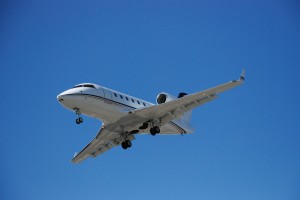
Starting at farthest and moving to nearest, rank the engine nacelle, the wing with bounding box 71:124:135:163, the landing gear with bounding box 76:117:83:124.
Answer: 1. the engine nacelle
2. the wing with bounding box 71:124:135:163
3. the landing gear with bounding box 76:117:83:124

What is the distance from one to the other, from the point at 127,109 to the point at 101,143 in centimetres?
521

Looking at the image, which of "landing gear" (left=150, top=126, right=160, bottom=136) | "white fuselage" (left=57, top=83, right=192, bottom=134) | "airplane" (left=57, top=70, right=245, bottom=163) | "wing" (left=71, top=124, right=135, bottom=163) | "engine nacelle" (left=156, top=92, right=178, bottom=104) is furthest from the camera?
"engine nacelle" (left=156, top=92, right=178, bottom=104)

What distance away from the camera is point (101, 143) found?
3816 centimetres

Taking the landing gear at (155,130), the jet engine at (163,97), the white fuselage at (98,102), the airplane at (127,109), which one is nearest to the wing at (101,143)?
the airplane at (127,109)

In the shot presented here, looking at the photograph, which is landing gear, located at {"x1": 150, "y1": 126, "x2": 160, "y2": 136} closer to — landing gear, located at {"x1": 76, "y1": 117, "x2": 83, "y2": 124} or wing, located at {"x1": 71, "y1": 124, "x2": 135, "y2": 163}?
wing, located at {"x1": 71, "y1": 124, "x2": 135, "y2": 163}

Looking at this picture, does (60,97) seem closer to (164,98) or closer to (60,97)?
(60,97)

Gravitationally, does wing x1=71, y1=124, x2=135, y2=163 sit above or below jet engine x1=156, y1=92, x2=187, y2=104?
below

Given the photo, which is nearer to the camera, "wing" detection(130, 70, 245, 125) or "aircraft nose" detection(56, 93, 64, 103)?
"aircraft nose" detection(56, 93, 64, 103)

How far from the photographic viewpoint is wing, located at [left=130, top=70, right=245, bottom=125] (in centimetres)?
3294

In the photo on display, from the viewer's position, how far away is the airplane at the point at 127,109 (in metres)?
32.2

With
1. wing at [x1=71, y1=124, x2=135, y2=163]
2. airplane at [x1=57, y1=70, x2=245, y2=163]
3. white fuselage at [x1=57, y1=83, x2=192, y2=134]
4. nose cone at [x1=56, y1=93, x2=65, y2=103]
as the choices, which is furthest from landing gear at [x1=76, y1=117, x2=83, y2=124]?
wing at [x1=71, y1=124, x2=135, y2=163]

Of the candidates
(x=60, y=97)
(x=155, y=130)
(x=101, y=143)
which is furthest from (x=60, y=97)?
(x=101, y=143)

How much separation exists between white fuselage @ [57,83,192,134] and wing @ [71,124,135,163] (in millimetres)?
1664

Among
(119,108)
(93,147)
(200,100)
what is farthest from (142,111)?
(93,147)
